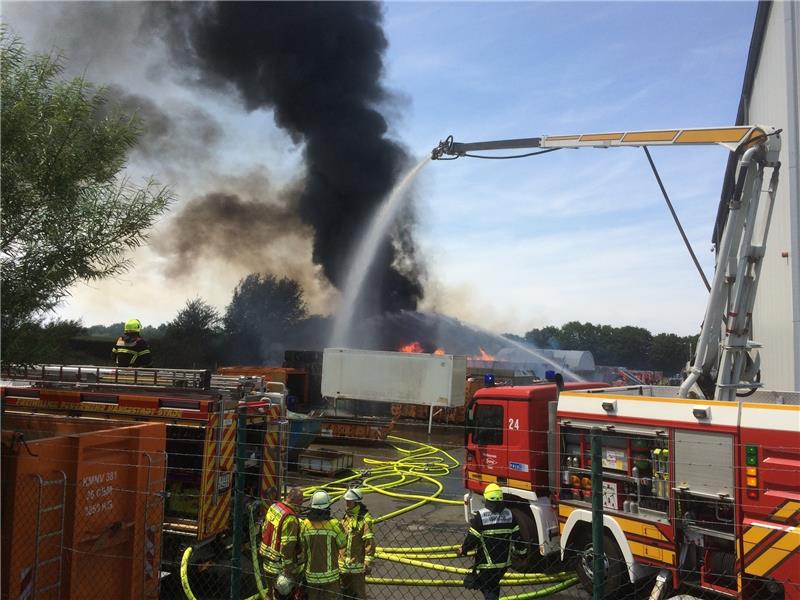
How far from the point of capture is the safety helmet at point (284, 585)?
4.71 m

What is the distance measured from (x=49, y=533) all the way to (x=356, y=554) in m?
2.47

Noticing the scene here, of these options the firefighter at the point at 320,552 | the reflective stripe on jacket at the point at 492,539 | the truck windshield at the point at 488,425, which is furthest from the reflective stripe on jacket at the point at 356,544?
the truck windshield at the point at 488,425

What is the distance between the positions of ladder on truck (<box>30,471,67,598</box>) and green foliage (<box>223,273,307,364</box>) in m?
38.3

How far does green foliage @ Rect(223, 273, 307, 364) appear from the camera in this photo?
A: 42719 millimetres

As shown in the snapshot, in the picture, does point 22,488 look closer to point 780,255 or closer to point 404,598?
point 404,598

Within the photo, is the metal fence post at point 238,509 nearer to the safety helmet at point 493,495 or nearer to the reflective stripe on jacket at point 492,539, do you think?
the reflective stripe on jacket at point 492,539

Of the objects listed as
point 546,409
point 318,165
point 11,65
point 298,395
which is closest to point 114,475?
point 11,65

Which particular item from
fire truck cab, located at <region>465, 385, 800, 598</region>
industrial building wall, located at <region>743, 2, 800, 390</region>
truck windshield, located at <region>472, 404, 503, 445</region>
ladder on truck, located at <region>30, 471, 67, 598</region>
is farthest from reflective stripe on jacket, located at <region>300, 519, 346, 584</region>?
industrial building wall, located at <region>743, 2, 800, 390</region>

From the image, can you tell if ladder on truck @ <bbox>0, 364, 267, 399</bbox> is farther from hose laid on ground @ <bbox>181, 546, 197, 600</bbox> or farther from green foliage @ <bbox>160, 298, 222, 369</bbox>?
green foliage @ <bbox>160, 298, 222, 369</bbox>

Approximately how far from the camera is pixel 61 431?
5227mm

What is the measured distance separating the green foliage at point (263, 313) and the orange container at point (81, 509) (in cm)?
3748

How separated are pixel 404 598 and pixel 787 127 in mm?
11184

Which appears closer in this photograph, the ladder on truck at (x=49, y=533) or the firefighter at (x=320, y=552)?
the ladder on truck at (x=49, y=533)

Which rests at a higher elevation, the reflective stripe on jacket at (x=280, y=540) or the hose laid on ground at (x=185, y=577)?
the reflective stripe on jacket at (x=280, y=540)
